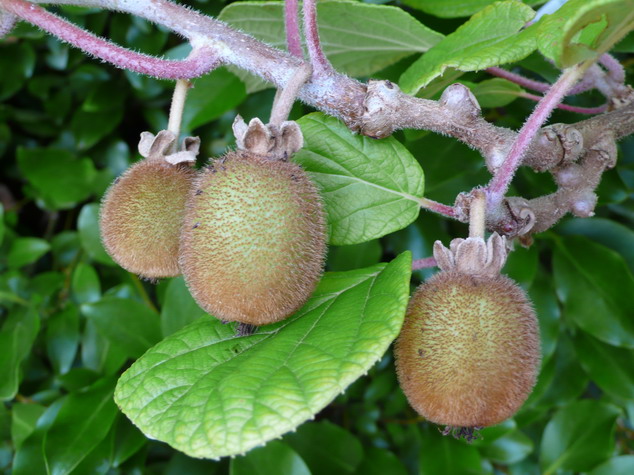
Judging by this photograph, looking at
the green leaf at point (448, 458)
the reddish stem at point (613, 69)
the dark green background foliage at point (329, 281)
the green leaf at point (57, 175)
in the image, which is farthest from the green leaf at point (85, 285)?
the reddish stem at point (613, 69)

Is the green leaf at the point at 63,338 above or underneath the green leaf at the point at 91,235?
underneath

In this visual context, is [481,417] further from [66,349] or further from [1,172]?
[1,172]

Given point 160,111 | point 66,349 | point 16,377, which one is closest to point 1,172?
point 160,111

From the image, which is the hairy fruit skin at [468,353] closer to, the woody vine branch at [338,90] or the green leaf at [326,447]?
the woody vine branch at [338,90]

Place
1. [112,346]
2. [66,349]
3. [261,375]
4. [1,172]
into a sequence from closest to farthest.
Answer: [261,375], [112,346], [66,349], [1,172]

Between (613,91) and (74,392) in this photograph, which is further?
(74,392)

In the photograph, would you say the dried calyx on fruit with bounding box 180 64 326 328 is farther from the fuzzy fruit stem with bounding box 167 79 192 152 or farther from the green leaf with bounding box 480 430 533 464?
the green leaf with bounding box 480 430 533 464

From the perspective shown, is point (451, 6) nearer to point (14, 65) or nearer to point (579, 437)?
→ point (579, 437)
